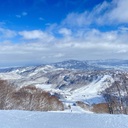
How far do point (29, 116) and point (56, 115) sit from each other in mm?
1642

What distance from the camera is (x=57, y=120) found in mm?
13633

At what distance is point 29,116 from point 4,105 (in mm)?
19052

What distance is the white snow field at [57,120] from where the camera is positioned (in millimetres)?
12084

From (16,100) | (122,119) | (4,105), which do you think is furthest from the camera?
(16,100)

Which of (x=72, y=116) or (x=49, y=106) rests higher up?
(x=72, y=116)

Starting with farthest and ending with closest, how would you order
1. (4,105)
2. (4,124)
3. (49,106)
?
A: (49,106), (4,105), (4,124)

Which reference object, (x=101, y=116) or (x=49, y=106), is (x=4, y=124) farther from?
(x=49, y=106)

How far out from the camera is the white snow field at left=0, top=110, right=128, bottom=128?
12084mm

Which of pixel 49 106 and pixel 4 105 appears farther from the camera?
pixel 49 106

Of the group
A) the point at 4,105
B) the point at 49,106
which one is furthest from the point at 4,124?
the point at 49,106

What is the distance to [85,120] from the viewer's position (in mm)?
13539

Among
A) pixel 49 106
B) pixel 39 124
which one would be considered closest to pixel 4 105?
pixel 49 106

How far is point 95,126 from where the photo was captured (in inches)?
477

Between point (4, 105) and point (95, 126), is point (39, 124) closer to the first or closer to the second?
Result: point (95, 126)
